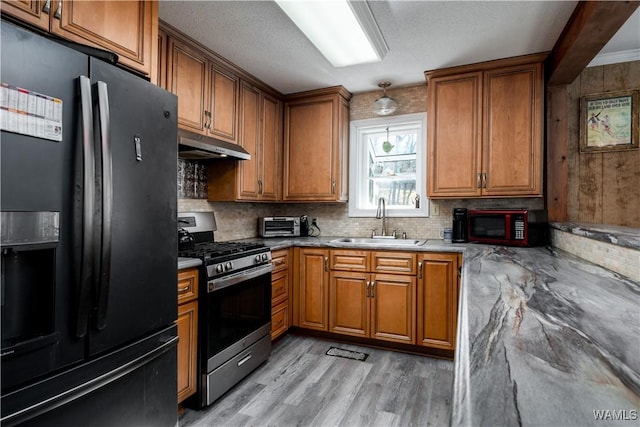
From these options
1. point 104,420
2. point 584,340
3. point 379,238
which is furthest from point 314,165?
point 584,340

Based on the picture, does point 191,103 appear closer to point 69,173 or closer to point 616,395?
point 69,173

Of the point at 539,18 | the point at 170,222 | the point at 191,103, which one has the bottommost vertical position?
the point at 170,222

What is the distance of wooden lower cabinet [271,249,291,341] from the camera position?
2.84 m

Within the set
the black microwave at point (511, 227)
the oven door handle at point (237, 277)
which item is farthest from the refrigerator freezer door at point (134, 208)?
the black microwave at point (511, 227)

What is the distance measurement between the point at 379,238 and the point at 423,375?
137 centimetres

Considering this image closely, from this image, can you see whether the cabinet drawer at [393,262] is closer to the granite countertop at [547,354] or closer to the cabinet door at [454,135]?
the cabinet door at [454,135]

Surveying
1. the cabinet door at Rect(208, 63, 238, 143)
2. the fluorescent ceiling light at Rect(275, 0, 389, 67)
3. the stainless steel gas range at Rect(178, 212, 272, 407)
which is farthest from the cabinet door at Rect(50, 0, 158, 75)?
the stainless steel gas range at Rect(178, 212, 272, 407)

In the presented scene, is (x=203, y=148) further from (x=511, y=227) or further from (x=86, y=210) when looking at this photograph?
(x=511, y=227)

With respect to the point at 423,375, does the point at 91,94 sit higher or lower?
higher

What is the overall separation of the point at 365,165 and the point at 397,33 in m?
1.53

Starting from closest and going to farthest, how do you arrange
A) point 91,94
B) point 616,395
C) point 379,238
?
point 616,395, point 91,94, point 379,238

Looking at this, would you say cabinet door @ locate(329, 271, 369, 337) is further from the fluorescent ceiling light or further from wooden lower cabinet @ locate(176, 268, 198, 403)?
the fluorescent ceiling light

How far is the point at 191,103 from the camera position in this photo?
2393mm

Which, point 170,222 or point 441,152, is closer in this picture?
point 170,222
